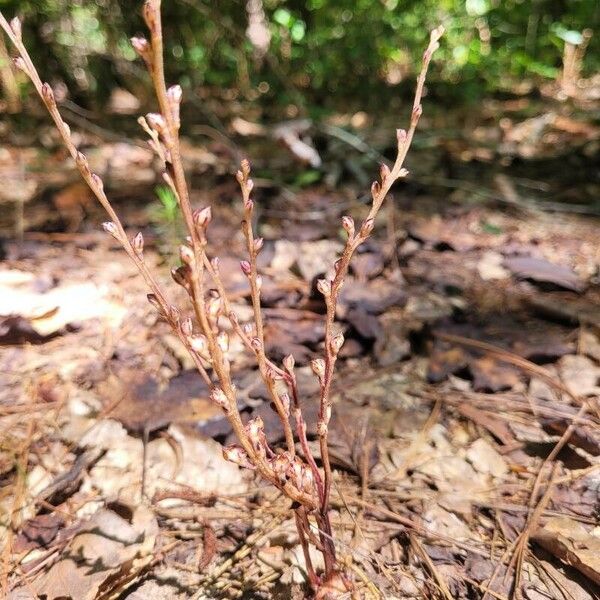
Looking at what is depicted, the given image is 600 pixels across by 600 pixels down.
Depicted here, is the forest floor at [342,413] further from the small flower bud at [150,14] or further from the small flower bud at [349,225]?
the small flower bud at [150,14]

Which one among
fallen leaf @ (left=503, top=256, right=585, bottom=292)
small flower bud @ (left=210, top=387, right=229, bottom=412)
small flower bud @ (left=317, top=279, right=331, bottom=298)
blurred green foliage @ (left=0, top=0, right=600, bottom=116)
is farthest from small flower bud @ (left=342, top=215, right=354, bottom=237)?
blurred green foliage @ (left=0, top=0, right=600, bottom=116)

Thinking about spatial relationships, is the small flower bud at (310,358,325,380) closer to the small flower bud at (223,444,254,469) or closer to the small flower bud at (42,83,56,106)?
the small flower bud at (223,444,254,469)

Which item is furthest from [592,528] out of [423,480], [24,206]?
[24,206]

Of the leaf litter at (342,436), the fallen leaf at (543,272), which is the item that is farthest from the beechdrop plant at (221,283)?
the fallen leaf at (543,272)

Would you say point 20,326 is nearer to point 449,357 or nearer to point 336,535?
point 336,535

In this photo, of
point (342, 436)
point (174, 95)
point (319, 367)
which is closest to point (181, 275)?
point (174, 95)

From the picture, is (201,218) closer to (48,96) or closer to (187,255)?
(187,255)

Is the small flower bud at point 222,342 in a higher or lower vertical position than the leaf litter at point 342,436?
higher
